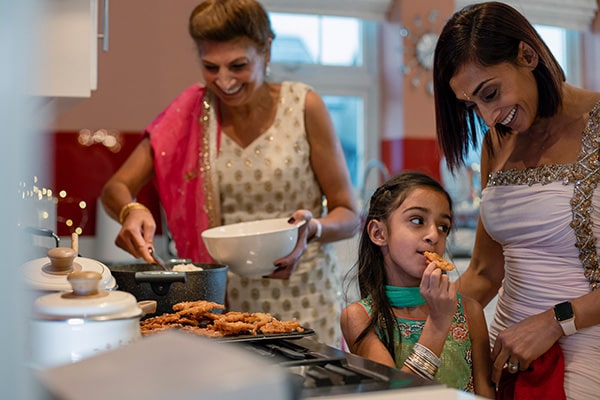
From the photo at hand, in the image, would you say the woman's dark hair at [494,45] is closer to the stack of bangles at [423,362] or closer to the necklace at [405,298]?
the necklace at [405,298]

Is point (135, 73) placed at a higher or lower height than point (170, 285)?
higher

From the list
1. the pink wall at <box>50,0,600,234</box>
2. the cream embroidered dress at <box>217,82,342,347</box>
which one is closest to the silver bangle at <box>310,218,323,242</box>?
the cream embroidered dress at <box>217,82,342,347</box>

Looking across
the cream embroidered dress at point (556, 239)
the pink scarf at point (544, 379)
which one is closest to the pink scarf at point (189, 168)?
the cream embroidered dress at point (556, 239)

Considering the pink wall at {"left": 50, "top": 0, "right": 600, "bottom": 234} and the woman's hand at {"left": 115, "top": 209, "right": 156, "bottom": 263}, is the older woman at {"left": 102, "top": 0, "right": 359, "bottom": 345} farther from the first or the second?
the pink wall at {"left": 50, "top": 0, "right": 600, "bottom": 234}

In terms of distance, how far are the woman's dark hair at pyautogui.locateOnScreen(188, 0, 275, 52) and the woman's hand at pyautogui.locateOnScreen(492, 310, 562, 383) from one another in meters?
0.98

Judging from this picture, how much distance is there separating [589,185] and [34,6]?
50.3 inches

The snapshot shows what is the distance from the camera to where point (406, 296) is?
152cm

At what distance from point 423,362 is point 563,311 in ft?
1.09

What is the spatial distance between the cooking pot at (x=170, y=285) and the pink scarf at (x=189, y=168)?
26.0 inches

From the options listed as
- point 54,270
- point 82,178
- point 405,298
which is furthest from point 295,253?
point 82,178

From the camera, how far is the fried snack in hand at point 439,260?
1.31 m

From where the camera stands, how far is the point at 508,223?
1.55 metres

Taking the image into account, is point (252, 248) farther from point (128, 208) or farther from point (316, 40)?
point (316, 40)

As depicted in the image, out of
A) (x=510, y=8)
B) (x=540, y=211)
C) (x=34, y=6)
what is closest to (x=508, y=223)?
(x=540, y=211)
